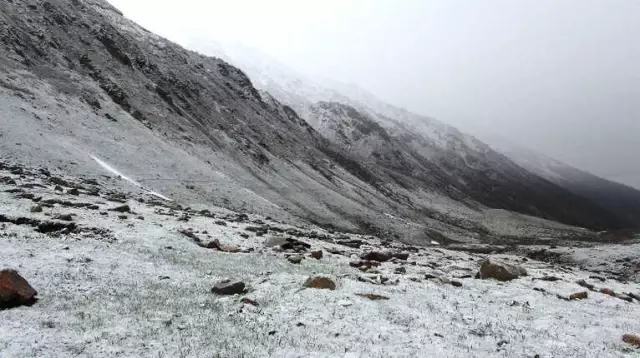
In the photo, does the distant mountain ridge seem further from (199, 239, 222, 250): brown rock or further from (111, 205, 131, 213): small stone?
(199, 239, 222, 250): brown rock

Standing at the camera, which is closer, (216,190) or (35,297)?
(35,297)

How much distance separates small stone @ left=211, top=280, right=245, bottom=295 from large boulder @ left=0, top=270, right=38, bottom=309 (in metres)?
5.20

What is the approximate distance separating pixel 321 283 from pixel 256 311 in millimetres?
3520

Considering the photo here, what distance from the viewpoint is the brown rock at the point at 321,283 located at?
16.7 m

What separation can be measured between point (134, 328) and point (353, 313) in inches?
246

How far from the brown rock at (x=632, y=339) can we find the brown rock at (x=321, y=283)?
8.99m

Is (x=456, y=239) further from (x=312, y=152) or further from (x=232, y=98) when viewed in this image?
(x=232, y=98)

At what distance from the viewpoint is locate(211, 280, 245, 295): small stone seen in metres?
15.5

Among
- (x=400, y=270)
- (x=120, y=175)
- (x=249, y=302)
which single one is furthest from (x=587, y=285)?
(x=120, y=175)

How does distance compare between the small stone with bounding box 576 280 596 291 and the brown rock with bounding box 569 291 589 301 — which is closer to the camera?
the brown rock with bounding box 569 291 589 301

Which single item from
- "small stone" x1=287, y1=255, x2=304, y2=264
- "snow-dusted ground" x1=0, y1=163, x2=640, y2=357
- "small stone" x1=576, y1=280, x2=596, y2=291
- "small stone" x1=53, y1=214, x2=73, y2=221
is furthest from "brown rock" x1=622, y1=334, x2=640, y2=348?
"small stone" x1=53, y1=214, x2=73, y2=221

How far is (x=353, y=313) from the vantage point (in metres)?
14.3

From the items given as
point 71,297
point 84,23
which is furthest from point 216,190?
point 84,23

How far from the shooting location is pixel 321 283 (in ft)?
55.1
